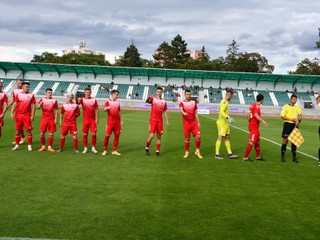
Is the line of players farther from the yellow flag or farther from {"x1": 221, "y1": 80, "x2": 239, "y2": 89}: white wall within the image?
{"x1": 221, "y1": 80, "x2": 239, "y2": 89}: white wall

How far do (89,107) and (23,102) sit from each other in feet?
6.84

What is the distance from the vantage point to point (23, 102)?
36.2 ft

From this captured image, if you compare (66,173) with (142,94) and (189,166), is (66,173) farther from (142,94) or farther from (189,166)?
(142,94)

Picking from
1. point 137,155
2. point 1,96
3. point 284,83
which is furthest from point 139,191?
point 284,83

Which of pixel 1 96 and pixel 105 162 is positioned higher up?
pixel 1 96

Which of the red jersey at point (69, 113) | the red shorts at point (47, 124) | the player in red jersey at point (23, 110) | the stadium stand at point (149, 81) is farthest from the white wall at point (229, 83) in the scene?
the player in red jersey at point (23, 110)

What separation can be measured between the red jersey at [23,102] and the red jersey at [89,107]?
1638 mm

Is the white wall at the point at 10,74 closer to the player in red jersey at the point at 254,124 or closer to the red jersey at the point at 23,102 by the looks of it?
the red jersey at the point at 23,102

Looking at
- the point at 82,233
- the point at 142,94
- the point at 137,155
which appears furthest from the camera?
the point at 142,94

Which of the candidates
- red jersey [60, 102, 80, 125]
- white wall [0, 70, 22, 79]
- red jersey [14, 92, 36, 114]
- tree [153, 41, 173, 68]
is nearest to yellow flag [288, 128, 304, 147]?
red jersey [60, 102, 80, 125]

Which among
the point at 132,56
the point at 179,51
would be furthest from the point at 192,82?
the point at 132,56

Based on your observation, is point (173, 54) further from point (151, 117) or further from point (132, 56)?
point (151, 117)

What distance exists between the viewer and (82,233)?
4.59 m

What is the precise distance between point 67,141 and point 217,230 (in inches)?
387
